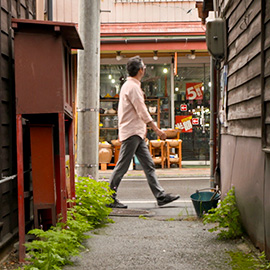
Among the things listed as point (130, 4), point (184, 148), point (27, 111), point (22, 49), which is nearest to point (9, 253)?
point (27, 111)

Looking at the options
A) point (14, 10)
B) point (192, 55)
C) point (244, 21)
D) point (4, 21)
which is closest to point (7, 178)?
point (4, 21)

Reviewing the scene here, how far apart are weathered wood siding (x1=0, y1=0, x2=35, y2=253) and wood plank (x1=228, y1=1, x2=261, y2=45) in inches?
90.7

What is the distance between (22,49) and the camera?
3.86 metres

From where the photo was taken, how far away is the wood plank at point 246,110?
4.00 m

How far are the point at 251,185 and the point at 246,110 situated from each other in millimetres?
799

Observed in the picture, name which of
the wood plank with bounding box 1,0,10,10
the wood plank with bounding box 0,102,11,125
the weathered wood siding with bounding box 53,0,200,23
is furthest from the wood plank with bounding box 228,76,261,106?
the weathered wood siding with bounding box 53,0,200,23

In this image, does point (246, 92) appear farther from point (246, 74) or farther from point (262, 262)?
point (262, 262)

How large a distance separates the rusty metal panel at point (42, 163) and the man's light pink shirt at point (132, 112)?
7.90 feet

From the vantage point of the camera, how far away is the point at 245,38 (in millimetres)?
4531

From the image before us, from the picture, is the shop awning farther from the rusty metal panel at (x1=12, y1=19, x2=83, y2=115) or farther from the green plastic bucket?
the rusty metal panel at (x1=12, y1=19, x2=83, y2=115)

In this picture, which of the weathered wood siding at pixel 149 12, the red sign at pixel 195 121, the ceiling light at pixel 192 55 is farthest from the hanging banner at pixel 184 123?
the weathered wood siding at pixel 149 12

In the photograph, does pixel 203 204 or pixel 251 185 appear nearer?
pixel 251 185

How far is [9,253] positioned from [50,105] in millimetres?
1378

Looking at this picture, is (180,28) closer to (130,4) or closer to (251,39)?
(130,4)
